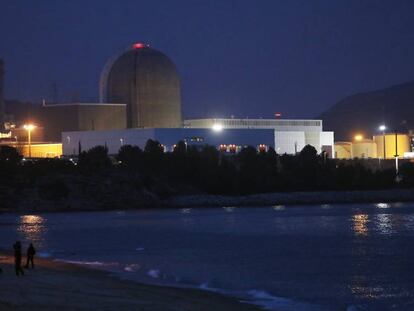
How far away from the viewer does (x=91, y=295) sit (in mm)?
22938

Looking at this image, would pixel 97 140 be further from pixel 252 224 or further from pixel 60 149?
pixel 252 224

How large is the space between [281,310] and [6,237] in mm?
26029

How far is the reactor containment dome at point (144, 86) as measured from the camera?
10300cm

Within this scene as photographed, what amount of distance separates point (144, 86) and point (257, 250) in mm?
66318

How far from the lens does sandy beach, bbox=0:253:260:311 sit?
2095cm

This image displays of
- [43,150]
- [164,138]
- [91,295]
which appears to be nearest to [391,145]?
[164,138]

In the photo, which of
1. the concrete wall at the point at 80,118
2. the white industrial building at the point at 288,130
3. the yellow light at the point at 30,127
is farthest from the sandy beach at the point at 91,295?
the white industrial building at the point at 288,130

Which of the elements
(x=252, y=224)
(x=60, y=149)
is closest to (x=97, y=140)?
(x=60, y=149)

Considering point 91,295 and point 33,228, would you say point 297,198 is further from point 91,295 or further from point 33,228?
point 91,295

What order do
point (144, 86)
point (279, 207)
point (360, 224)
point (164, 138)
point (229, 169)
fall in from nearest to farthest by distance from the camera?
point (360, 224), point (279, 207), point (229, 169), point (164, 138), point (144, 86)

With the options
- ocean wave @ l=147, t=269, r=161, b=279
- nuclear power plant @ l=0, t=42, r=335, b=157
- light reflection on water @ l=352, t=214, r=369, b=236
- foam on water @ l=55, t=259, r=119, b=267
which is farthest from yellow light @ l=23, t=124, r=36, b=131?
ocean wave @ l=147, t=269, r=161, b=279

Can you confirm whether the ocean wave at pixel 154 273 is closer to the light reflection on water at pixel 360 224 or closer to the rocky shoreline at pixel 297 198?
the light reflection on water at pixel 360 224

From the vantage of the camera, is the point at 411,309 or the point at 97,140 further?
the point at 97,140

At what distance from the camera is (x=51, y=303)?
20.9 meters
